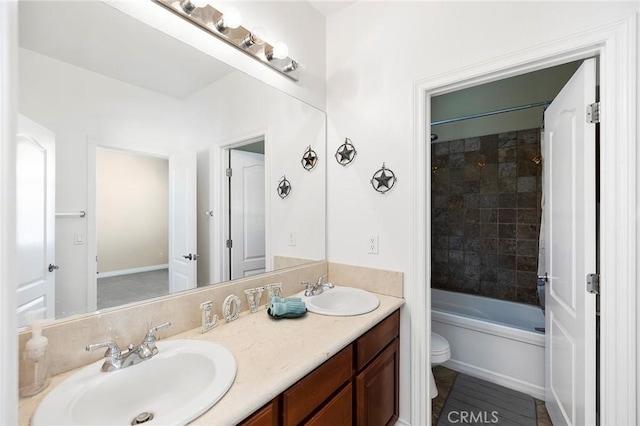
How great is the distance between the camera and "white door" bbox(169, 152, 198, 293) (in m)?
1.25

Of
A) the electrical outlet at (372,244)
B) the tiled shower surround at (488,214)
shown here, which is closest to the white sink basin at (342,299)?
the electrical outlet at (372,244)

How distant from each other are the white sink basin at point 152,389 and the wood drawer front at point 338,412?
396 millimetres

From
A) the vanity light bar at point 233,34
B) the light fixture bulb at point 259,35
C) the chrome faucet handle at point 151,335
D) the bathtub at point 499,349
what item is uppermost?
the light fixture bulb at point 259,35

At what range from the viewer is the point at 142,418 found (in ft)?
2.78

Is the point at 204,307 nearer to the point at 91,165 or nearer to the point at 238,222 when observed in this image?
the point at 238,222

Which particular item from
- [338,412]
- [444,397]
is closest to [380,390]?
[338,412]

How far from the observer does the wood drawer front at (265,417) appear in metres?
0.78

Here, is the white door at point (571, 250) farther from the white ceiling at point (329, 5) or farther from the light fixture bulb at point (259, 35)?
the light fixture bulb at point (259, 35)

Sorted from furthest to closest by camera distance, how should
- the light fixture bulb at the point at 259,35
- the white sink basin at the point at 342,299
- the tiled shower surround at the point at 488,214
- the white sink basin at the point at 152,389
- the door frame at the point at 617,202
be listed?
1. the tiled shower surround at the point at 488,214
2. the white sink basin at the point at 342,299
3. the light fixture bulb at the point at 259,35
4. the door frame at the point at 617,202
5. the white sink basin at the point at 152,389

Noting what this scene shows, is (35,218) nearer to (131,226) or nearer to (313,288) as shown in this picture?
(131,226)

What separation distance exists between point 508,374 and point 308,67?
8.74 ft

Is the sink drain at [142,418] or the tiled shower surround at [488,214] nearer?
the sink drain at [142,418]

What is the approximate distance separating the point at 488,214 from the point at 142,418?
3.16 meters

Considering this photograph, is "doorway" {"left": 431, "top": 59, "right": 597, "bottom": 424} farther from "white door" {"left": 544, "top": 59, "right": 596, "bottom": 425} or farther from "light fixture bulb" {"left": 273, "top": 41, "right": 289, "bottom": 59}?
"light fixture bulb" {"left": 273, "top": 41, "right": 289, "bottom": 59}
